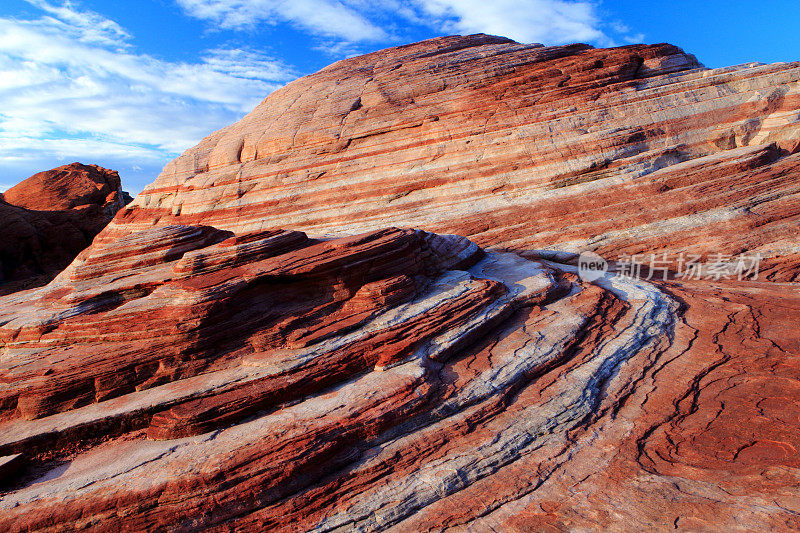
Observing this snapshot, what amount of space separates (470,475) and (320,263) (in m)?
5.38

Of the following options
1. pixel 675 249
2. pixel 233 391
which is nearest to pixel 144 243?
pixel 233 391

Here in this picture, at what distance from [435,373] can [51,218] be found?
3831 centimetres

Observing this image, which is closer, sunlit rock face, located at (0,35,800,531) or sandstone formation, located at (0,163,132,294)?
sunlit rock face, located at (0,35,800,531)

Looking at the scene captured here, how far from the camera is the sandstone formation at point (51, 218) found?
31172 mm

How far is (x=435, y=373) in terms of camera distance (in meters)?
8.51

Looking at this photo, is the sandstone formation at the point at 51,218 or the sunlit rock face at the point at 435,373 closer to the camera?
the sunlit rock face at the point at 435,373

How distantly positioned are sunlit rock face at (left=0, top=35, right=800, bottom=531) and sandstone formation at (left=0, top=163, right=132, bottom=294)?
22606 mm

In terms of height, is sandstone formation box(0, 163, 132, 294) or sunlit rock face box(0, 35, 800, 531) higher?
sandstone formation box(0, 163, 132, 294)

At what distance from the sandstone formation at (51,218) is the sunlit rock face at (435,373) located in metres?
22.6

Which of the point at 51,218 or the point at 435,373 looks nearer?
the point at 435,373

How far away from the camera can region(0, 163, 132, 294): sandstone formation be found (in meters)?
31.2

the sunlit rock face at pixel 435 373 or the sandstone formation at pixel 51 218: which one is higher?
the sandstone formation at pixel 51 218

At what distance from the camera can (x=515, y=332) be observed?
10.2 m

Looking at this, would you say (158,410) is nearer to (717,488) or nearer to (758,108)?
(717,488)
